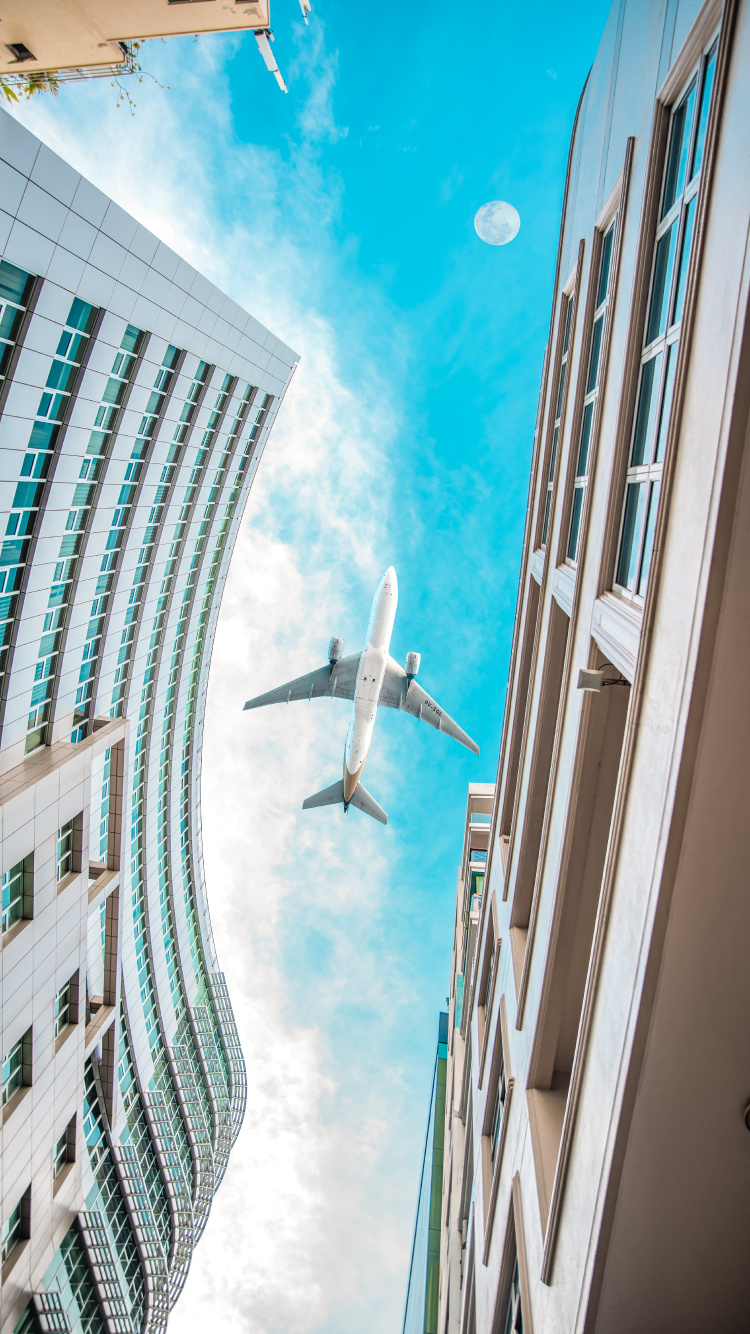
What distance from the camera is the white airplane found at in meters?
40.8

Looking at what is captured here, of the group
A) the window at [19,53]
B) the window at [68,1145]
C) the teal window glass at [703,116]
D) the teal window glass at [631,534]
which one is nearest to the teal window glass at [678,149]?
the teal window glass at [703,116]

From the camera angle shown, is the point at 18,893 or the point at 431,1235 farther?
the point at 431,1235

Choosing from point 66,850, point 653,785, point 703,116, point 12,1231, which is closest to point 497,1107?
point 653,785

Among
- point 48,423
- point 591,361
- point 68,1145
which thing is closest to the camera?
point 591,361

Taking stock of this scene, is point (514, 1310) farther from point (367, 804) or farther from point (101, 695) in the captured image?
point (367, 804)

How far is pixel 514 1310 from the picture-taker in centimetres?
1131

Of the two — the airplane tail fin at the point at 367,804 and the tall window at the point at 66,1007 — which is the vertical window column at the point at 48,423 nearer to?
the tall window at the point at 66,1007

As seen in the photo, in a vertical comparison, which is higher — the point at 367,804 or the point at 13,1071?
the point at 367,804

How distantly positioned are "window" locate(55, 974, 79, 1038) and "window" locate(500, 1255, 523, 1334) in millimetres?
21908

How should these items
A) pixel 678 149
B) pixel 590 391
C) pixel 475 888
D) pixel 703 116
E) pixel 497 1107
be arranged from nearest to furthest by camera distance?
pixel 703 116
pixel 678 149
pixel 590 391
pixel 497 1107
pixel 475 888

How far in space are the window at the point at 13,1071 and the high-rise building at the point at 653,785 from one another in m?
19.4

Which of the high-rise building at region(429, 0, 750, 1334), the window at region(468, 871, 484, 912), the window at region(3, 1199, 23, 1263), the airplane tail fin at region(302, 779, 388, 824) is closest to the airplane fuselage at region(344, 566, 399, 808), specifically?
the airplane tail fin at region(302, 779, 388, 824)

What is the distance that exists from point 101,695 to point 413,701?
914 inches

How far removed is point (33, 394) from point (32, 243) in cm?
446
